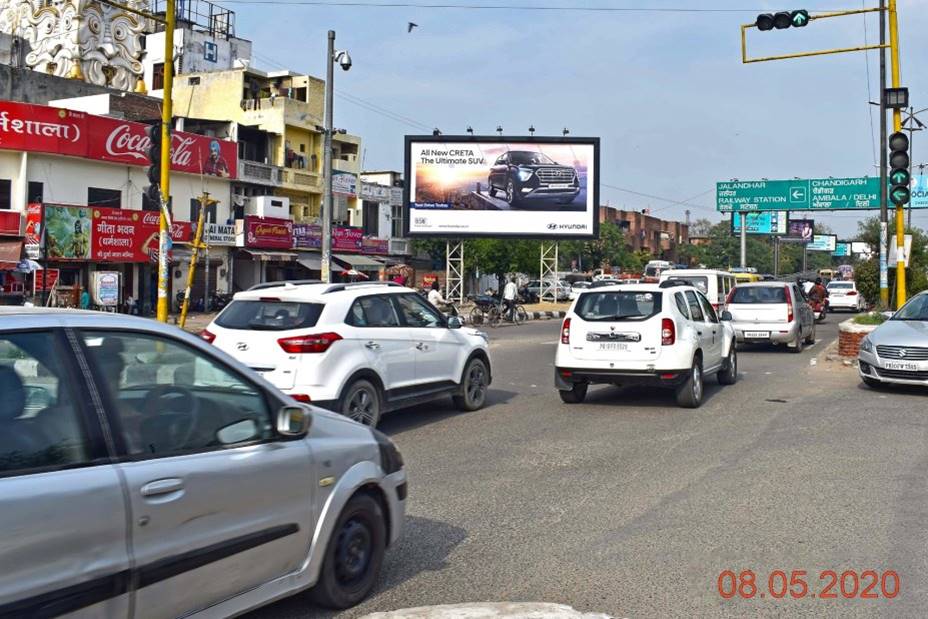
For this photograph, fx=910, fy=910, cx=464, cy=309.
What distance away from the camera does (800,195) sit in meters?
48.2

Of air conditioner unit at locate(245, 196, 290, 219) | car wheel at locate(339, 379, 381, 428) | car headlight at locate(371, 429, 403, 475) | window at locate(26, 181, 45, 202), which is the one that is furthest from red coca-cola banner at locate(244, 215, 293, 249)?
car headlight at locate(371, 429, 403, 475)

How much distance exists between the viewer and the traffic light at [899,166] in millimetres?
15148

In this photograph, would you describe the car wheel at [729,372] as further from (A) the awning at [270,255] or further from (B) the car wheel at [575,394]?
(A) the awning at [270,255]

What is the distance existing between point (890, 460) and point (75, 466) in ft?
24.0

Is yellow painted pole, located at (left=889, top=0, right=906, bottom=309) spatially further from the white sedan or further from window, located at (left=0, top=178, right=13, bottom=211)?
window, located at (left=0, top=178, right=13, bottom=211)

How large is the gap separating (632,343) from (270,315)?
4.69m

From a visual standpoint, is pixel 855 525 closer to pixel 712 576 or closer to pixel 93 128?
pixel 712 576

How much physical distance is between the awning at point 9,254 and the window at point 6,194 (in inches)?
59.2

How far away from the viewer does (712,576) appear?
16.7 feet

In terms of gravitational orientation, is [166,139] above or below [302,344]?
above

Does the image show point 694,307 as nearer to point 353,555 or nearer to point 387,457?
point 387,457

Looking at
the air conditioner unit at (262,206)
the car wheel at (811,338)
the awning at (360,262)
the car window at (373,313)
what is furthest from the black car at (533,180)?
the car window at (373,313)

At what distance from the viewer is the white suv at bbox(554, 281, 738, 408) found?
11.4 m
